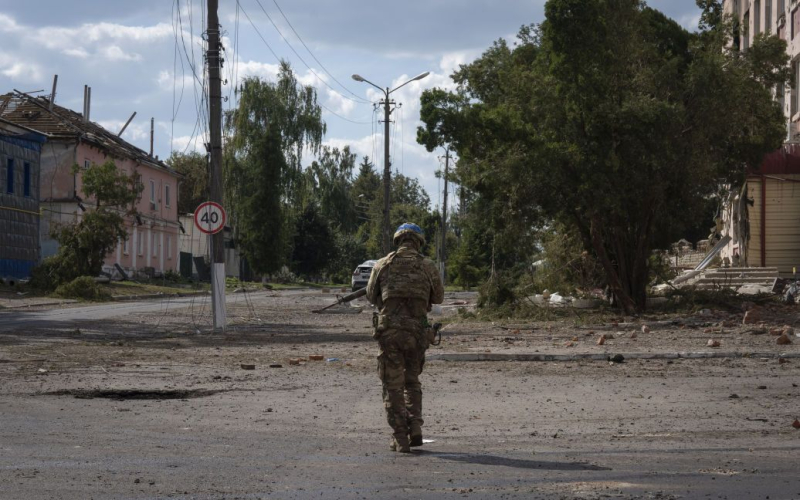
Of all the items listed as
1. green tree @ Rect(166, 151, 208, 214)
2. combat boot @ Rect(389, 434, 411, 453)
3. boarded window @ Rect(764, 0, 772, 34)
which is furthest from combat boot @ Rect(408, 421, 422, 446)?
green tree @ Rect(166, 151, 208, 214)

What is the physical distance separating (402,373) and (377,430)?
996 mm

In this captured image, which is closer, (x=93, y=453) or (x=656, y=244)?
(x=93, y=453)

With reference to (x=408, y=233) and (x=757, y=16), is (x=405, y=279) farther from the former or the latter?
(x=757, y=16)

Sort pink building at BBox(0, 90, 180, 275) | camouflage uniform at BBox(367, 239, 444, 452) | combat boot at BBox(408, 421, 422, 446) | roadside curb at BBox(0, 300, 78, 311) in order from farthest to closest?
pink building at BBox(0, 90, 180, 275) → roadside curb at BBox(0, 300, 78, 311) → camouflage uniform at BBox(367, 239, 444, 452) → combat boot at BBox(408, 421, 422, 446)

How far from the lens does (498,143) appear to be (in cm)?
2602

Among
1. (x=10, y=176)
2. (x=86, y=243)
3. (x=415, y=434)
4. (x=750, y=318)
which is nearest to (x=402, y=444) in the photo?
(x=415, y=434)

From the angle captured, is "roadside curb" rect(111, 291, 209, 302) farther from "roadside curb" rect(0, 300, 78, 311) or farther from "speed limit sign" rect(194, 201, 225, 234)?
"speed limit sign" rect(194, 201, 225, 234)

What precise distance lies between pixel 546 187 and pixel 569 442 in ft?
57.2

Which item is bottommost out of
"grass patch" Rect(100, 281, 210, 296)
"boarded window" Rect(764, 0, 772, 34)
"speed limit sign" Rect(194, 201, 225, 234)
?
"grass patch" Rect(100, 281, 210, 296)

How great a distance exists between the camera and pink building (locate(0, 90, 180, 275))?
54.0 meters

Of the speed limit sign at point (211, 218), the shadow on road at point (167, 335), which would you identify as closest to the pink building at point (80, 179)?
the shadow on road at point (167, 335)

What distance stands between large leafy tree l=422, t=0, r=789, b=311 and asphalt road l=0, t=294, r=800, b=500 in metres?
9.84

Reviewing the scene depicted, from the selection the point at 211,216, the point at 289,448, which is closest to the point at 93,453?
the point at 289,448

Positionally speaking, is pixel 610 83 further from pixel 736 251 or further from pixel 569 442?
pixel 569 442
